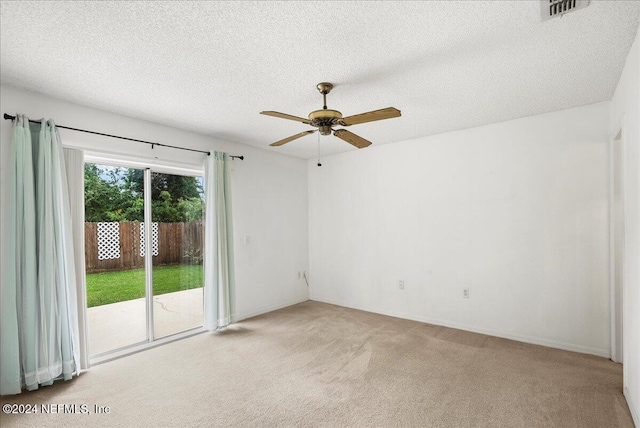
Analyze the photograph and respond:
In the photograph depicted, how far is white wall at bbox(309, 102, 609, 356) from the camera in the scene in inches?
134

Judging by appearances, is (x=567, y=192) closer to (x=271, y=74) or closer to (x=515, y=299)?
(x=515, y=299)

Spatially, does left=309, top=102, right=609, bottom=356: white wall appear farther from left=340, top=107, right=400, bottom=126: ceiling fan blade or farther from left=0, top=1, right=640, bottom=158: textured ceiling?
left=340, top=107, right=400, bottom=126: ceiling fan blade

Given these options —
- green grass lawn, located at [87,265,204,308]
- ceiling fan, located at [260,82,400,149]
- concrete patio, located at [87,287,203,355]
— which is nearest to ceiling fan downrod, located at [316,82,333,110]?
ceiling fan, located at [260,82,400,149]

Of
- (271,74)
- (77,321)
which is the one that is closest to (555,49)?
(271,74)

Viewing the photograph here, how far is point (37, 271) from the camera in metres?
2.80

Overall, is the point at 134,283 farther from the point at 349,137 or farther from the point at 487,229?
the point at 487,229

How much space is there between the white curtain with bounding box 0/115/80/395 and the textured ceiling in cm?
61

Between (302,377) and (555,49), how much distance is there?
3243mm

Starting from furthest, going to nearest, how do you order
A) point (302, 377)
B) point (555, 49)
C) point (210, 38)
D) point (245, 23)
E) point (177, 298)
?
point (177, 298)
point (302, 377)
point (555, 49)
point (210, 38)
point (245, 23)

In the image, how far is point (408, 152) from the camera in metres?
4.70

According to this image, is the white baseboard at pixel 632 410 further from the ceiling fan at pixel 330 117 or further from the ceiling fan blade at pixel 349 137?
the ceiling fan blade at pixel 349 137

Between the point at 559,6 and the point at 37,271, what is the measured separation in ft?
13.7

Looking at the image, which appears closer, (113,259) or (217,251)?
(113,259)

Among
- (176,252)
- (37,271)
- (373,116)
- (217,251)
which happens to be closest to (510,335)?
(373,116)
